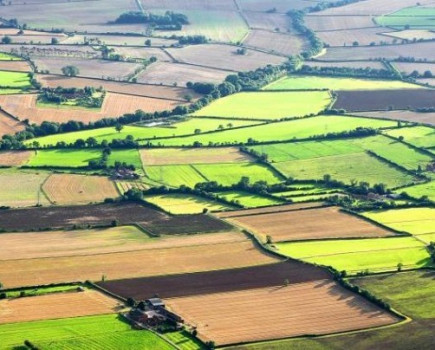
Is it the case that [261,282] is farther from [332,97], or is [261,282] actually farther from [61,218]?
[332,97]

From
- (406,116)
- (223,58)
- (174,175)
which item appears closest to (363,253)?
(174,175)

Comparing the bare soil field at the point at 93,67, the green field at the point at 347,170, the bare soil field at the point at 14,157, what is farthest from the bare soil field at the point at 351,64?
the bare soil field at the point at 14,157

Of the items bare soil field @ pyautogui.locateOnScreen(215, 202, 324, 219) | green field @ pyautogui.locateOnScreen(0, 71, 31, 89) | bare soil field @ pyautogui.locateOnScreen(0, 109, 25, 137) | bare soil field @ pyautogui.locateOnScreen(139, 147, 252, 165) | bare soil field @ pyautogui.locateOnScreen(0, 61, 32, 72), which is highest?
bare soil field @ pyautogui.locateOnScreen(0, 61, 32, 72)

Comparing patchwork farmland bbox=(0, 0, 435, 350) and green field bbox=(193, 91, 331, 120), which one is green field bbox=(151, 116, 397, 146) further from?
green field bbox=(193, 91, 331, 120)

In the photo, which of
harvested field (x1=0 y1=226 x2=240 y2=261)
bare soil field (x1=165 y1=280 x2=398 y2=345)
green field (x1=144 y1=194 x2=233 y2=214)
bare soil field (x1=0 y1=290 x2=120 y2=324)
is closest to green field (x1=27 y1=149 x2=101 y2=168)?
green field (x1=144 y1=194 x2=233 y2=214)

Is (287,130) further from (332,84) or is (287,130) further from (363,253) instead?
(363,253)

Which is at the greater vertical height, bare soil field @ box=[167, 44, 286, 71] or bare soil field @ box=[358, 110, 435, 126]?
bare soil field @ box=[167, 44, 286, 71]

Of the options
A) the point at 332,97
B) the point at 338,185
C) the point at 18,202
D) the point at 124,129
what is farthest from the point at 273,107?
the point at 18,202
